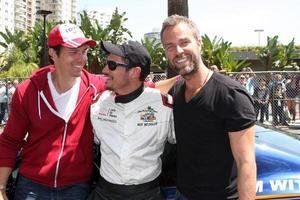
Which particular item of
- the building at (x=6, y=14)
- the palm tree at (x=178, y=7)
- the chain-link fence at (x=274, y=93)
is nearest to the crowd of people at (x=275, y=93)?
the chain-link fence at (x=274, y=93)

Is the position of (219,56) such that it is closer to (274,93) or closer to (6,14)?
(274,93)

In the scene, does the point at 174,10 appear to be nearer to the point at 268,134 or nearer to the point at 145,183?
the point at 268,134

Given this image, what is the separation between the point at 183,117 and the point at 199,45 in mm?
395

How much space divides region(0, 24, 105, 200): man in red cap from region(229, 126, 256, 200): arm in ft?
3.22

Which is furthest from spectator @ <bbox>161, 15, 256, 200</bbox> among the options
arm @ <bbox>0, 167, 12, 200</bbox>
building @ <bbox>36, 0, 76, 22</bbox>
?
building @ <bbox>36, 0, 76, 22</bbox>

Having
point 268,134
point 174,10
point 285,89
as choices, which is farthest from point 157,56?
point 268,134

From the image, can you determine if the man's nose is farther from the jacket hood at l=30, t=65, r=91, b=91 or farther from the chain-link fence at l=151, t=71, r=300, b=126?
the chain-link fence at l=151, t=71, r=300, b=126

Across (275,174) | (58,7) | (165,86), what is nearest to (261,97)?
(275,174)

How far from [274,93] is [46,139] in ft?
39.0

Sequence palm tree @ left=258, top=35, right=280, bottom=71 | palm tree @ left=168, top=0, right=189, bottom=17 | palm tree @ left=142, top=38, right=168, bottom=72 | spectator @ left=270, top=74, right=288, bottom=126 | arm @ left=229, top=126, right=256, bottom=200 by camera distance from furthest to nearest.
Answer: palm tree @ left=258, top=35, right=280, bottom=71, palm tree @ left=142, top=38, right=168, bottom=72, spectator @ left=270, top=74, right=288, bottom=126, palm tree @ left=168, top=0, right=189, bottom=17, arm @ left=229, top=126, right=256, bottom=200

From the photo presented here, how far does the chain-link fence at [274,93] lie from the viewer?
1368 centimetres

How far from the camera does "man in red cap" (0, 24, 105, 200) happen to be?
267cm

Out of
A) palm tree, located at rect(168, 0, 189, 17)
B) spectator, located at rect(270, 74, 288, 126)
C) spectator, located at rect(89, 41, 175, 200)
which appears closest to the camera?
spectator, located at rect(89, 41, 175, 200)

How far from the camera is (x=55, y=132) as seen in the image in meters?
2.68
